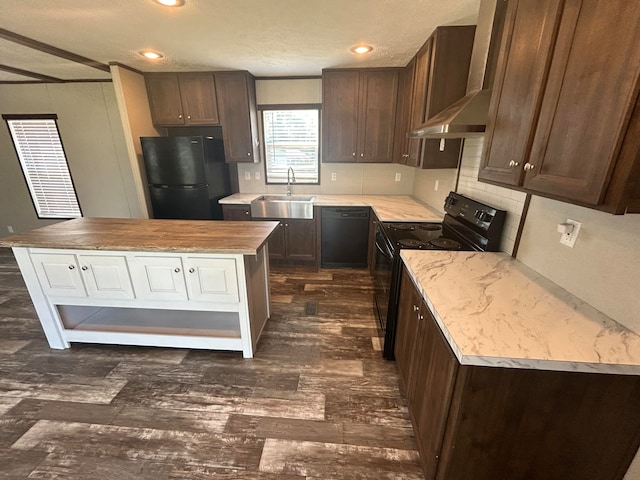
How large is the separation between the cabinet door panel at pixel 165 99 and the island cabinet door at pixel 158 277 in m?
2.43

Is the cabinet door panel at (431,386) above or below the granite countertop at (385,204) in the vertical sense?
below

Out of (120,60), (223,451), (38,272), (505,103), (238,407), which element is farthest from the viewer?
(120,60)

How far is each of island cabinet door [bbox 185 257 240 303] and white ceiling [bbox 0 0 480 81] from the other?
1719 millimetres

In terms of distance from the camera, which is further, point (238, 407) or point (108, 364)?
point (108, 364)

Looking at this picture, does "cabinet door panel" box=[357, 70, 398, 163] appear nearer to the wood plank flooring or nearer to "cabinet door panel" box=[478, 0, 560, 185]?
"cabinet door panel" box=[478, 0, 560, 185]

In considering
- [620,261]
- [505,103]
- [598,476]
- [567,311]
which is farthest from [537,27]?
[598,476]

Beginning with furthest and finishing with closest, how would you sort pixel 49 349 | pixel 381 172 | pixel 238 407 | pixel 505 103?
pixel 381 172
pixel 49 349
pixel 238 407
pixel 505 103

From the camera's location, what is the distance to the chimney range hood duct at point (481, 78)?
158 cm

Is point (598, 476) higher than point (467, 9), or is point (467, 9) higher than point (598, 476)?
point (467, 9)

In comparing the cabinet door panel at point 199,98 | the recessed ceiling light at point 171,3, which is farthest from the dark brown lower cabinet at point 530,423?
the cabinet door panel at point 199,98

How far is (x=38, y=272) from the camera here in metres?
2.03

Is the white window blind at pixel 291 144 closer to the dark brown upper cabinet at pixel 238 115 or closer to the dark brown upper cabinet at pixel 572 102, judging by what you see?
the dark brown upper cabinet at pixel 238 115

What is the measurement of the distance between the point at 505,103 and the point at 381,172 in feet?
8.42

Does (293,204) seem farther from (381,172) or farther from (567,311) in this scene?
(567,311)
